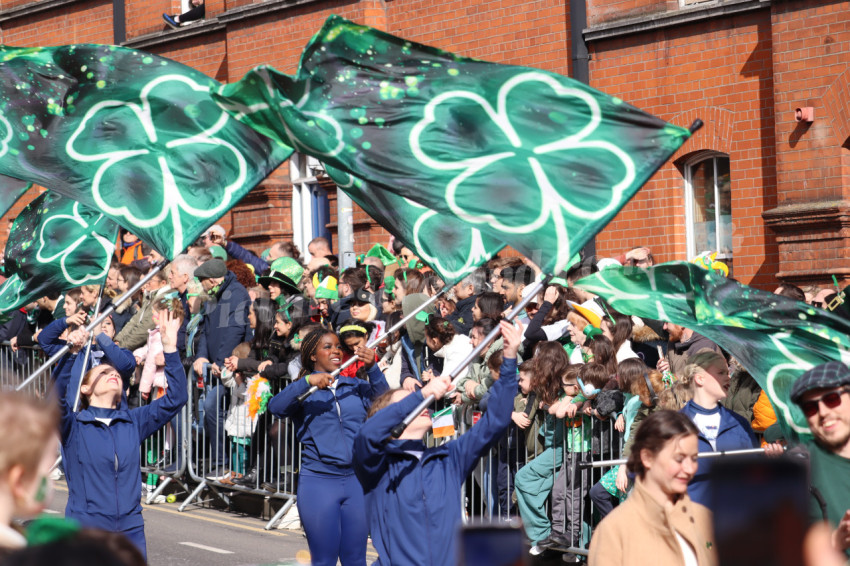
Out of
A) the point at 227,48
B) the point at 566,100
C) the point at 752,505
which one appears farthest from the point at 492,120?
the point at 227,48

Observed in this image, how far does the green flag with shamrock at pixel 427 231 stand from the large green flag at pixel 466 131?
130 cm

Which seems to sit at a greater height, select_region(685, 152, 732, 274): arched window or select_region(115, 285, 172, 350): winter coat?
select_region(685, 152, 732, 274): arched window

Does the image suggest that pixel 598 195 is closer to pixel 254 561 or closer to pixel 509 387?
pixel 509 387

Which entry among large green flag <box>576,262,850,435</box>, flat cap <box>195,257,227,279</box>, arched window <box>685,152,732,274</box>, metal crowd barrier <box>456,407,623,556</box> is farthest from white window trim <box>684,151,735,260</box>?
large green flag <box>576,262,850,435</box>

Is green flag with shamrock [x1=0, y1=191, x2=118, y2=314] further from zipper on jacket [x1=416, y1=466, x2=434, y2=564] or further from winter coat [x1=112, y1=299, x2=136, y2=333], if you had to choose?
winter coat [x1=112, y1=299, x2=136, y2=333]

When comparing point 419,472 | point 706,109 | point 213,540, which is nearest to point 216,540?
point 213,540

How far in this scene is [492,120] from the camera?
6332 mm

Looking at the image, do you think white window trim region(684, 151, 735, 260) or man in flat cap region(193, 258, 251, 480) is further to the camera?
white window trim region(684, 151, 735, 260)

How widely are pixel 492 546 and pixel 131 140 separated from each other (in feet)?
21.1

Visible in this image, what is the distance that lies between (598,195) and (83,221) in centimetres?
483

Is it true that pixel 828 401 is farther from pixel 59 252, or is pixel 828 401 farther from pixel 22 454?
pixel 59 252

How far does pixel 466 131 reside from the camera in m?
6.41

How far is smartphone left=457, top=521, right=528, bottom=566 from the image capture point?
1.71m

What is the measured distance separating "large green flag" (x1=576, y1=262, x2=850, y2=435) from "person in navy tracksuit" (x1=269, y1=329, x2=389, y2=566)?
2.09m
